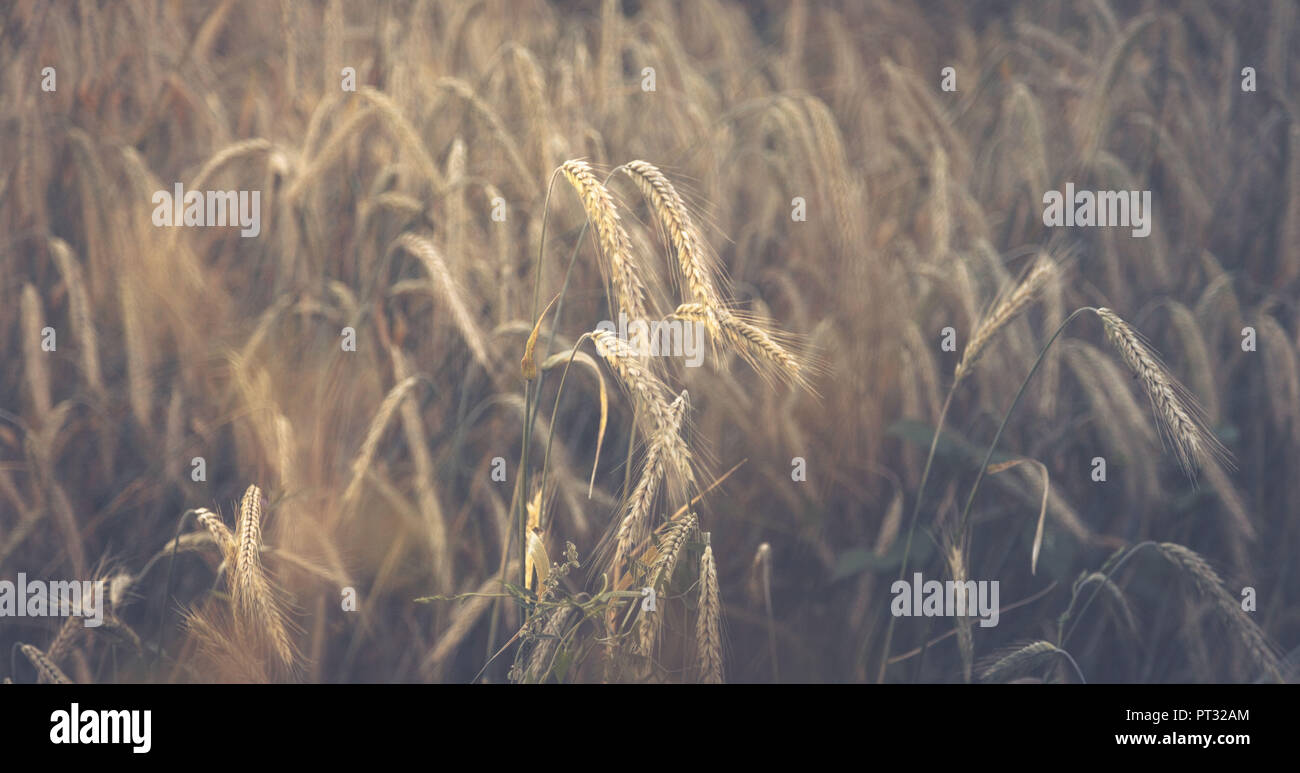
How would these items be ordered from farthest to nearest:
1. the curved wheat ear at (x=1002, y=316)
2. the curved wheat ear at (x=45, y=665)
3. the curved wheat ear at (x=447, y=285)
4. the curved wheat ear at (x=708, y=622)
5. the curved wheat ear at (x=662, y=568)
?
the curved wheat ear at (x=447, y=285), the curved wheat ear at (x=1002, y=316), the curved wheat ear at (x=45, y=665), the curved wheat ear at (x=708, y=622), the curved wheat ear at (x=662, y=568)

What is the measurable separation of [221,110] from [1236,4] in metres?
4.21

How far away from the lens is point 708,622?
159 centimetres

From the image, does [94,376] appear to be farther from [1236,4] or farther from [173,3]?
[1236,4]

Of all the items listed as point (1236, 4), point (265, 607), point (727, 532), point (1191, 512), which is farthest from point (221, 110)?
point (1236, 4)

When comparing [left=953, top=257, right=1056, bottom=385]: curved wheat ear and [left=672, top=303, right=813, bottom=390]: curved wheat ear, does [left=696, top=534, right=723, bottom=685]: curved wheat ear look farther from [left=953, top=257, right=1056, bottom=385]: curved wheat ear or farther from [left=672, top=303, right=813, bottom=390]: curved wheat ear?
[left=953, top=257, right=1056, bottom=385]: curved wheat ear

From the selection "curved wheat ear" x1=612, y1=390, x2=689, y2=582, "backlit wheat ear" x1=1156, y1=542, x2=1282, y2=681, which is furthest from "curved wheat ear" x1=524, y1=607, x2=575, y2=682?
"backlit wheat ear" x1=1156, y1=542, x2=1282, y2=681

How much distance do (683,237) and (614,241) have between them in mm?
117

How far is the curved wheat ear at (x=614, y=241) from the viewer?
52.7 inches

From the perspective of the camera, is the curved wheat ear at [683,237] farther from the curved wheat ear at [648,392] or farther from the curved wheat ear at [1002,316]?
the curved wheat ear at [1002,316]

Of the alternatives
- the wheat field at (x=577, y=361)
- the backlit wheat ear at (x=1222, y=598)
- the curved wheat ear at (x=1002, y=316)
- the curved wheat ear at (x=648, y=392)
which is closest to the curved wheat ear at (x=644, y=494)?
the curved wheat ear at (x=648, y=392)

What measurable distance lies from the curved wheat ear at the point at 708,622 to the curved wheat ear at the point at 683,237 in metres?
0.48

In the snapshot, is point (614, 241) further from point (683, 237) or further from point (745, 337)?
point (745, 337)

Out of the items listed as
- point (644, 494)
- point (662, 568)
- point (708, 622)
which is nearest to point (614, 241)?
point (644, 494)

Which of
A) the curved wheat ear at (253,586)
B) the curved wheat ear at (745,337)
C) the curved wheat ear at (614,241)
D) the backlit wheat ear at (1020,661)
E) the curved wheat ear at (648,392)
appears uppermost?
the curved wheat ear at (614,241)
